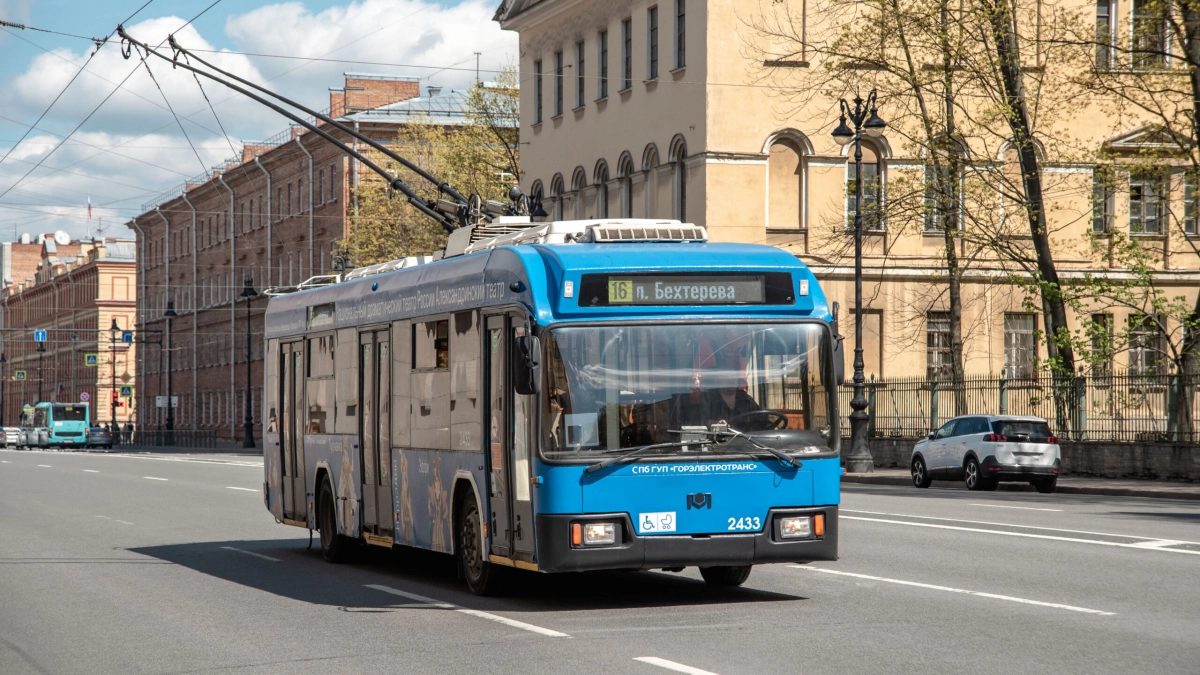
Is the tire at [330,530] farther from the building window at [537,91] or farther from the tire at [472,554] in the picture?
the building window at [537,91]

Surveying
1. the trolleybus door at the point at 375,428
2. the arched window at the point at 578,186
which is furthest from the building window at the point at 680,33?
the trolleybus door at the point at 375,428

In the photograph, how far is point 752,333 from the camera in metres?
12.1

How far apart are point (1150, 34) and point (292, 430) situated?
933 inches

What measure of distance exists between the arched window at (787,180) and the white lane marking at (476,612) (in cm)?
3574

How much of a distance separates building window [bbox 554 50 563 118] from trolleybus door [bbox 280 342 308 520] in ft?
130

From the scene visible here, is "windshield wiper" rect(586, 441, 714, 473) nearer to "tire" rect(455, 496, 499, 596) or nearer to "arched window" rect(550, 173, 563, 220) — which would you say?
"tire" rect(455, 496, 499, 596)

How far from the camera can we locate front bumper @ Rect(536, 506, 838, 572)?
11.6m

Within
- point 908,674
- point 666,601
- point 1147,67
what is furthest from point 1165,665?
point 1147,67

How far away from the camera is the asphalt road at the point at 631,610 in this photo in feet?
31.8

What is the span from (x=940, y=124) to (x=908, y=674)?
32.1 meters

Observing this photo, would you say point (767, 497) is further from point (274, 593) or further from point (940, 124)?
point (940, 124)

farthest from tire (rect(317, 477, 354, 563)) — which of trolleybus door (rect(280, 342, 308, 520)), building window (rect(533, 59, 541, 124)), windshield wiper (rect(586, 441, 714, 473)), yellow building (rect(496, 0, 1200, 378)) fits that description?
building window (rect(533, 59, 541, 124))

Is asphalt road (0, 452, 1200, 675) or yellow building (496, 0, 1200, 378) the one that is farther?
yellow building (496, 0, 1200, 378)

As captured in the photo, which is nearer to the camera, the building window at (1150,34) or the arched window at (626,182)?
the building window at (1150,34)
